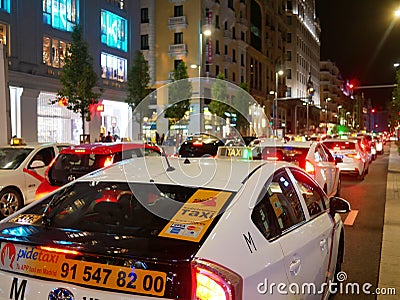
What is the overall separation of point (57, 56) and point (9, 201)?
65.7 feet

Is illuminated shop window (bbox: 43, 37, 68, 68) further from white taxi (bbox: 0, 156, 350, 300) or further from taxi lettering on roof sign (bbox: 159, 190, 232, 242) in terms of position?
taxi lettering on roof sign (bbox: 159, 190, 232, 242)

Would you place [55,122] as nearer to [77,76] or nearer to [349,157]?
[77,76]

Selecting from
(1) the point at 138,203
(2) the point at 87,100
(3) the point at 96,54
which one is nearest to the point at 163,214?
(1) the point at 138,203

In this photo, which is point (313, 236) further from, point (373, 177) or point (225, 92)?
point (225, 92)

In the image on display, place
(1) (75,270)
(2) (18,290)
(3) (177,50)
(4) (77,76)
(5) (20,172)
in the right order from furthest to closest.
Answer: (3) (177,50), (4) (77,76), (5) (20,172), (2) (18,290), (1) (75,270)

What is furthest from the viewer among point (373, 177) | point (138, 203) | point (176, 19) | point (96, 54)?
point (176, 19)

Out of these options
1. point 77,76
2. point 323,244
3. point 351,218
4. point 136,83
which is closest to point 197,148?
point 351,218

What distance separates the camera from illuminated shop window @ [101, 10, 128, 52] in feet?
107

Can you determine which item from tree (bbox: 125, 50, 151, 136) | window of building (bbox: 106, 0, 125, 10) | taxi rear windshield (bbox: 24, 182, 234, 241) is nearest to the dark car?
taxi rear windshield (bbox: 24, 182, 234, 241)

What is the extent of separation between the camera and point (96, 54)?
3147 centimetres

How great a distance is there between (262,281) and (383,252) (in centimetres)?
477

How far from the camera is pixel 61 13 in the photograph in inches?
1122

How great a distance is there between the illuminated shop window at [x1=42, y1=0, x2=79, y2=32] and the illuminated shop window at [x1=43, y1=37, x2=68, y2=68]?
94 centimetres

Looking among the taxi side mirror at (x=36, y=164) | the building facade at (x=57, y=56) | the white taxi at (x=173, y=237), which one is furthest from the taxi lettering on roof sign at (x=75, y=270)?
the building facade at (x=57, y=56)
